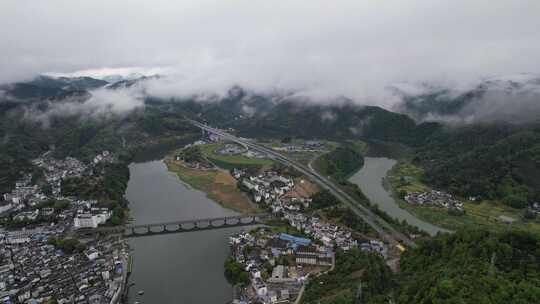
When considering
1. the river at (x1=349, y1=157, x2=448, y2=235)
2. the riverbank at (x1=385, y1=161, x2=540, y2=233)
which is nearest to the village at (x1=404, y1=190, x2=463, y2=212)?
the riverbank at (x1=385, y1=161, x2=540, y2=233)

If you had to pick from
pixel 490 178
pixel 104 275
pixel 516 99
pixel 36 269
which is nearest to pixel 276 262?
pixel 104 275

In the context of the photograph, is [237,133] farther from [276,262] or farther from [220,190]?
[276,262]

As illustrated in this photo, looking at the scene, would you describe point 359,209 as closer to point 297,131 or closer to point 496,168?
point 496,168

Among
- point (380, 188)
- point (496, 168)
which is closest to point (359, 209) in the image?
point (380, 188)

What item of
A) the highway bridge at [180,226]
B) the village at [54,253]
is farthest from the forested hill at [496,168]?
the village at [54,253]

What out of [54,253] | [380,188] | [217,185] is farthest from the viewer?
[380,188]

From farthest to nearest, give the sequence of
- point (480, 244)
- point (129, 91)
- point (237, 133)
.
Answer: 1. point (129, 91)
2. point (237, 133)
3. point (480, 244)

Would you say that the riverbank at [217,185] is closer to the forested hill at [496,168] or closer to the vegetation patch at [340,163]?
the vegetation patch at [340,163]
